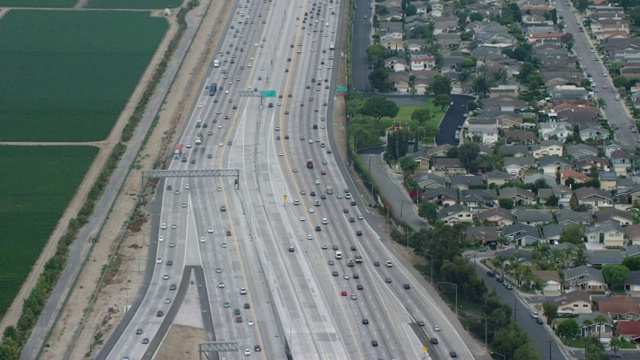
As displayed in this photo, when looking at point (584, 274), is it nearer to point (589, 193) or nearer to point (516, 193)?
point (589, 193)

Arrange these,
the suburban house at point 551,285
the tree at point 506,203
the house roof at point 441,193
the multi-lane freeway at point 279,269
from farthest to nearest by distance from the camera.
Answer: the house roof at point 441,193
the tree at point 506,203
the suburban house at point 551,285
the multi-lane freeway at point 279,269

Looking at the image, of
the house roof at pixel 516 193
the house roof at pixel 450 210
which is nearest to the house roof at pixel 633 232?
the house roof at pixel 516 193

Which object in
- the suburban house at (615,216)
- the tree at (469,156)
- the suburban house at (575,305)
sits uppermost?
the tree at (469,156)

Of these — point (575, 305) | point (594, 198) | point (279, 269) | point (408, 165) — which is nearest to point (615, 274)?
point (575, 305)

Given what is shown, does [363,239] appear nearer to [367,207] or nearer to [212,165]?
[367,207]

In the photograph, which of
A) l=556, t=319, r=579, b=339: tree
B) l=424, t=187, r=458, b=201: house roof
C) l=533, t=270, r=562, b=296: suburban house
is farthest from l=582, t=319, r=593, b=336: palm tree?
l=424, t=187, r=458, b=201: house roof

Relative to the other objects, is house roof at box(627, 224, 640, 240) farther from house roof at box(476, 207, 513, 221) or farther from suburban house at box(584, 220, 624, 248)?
house roof at box(476, 207, 513, 221)

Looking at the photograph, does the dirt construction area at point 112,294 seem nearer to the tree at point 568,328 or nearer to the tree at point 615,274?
the tree at point 568,328
